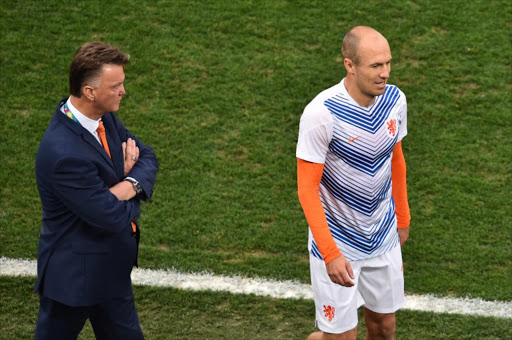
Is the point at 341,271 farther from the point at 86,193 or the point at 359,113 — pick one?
the point at 86,193

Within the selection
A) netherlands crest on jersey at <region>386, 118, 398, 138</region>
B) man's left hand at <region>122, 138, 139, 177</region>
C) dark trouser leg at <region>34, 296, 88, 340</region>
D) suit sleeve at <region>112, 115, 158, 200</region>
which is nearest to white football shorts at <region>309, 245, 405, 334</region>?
netherlands crest on jersey at <region>386, 118, 398, 138</region>

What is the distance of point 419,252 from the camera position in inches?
286

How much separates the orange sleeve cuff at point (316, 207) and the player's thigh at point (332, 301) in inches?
9.3

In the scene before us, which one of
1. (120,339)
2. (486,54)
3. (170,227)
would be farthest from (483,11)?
(120,339)

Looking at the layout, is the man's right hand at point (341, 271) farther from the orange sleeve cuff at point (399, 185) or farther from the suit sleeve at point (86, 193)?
the suit sleeve at point (86, 193)

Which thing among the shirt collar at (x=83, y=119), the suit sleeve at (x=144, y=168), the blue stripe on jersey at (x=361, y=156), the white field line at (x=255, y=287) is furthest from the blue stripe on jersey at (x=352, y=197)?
the white field line at (x=255, y=287)

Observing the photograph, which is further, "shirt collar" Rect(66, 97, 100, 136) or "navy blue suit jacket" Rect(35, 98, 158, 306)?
"shirt collar" Rect(66, 97, 100, 136)

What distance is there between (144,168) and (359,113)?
3.78ft

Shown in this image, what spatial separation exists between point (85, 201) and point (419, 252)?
11.5ft

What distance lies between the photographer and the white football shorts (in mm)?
5133

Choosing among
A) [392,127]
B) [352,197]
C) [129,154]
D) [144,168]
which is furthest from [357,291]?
[129,154]

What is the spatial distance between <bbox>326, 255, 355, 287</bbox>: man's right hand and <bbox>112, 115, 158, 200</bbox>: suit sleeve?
1006 millimetres

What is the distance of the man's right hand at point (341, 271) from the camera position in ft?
15.9

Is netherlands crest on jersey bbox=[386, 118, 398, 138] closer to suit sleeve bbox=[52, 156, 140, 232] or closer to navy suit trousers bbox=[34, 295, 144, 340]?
suit sleeve bbox=[52, 156, 140, 232]
